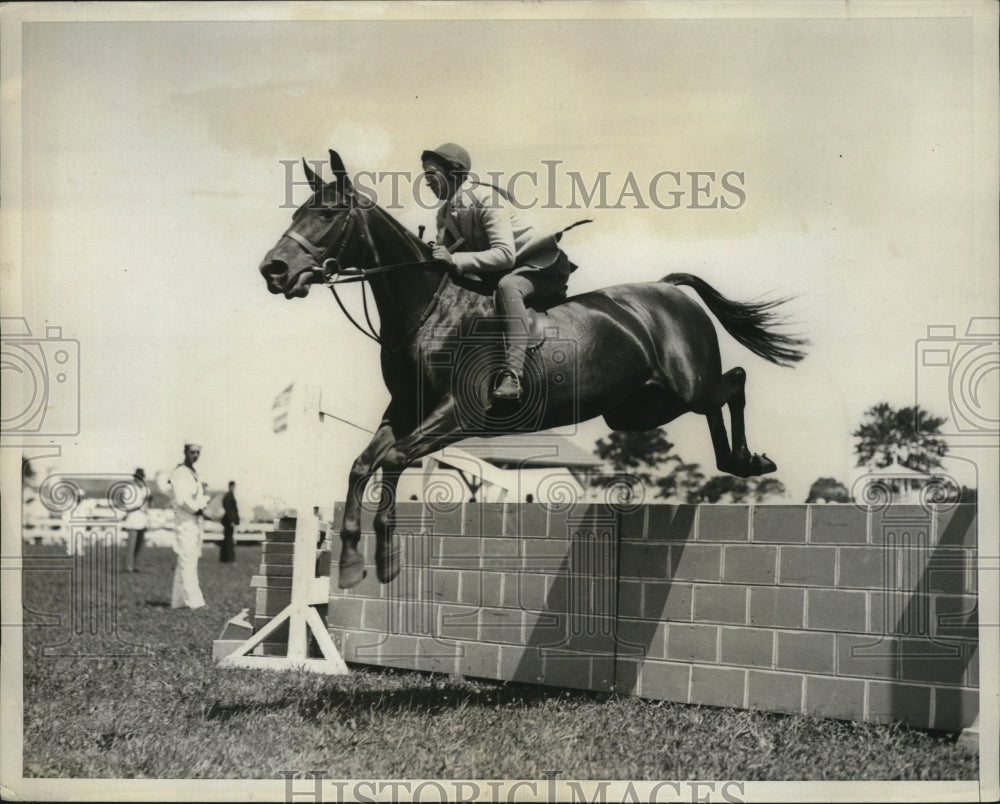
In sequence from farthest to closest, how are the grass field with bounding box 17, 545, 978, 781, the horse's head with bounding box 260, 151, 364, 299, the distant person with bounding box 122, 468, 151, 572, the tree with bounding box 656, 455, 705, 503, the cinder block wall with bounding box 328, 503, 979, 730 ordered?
the distant person with bounding box 122, 468, 151, 572 → the tree with bounding box 656, 455, 705, 503 → the horse's head with bounding box 260, 151, 364, 299 → the cinder block wall with bounding box 328, 503, 979, 730 → the grass field with bounding box 17, 545, 978, 781

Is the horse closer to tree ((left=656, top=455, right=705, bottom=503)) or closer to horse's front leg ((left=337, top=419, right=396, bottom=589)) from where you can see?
horse's front leg ((left=337, top=419, right=396, bottom=589))

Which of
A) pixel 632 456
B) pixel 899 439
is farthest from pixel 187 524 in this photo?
pixel 899 439

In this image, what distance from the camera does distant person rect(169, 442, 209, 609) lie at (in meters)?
6.49

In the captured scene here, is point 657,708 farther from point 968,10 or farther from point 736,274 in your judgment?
point 968,10

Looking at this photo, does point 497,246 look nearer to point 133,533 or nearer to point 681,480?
point 681,480

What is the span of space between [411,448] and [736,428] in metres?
1.85

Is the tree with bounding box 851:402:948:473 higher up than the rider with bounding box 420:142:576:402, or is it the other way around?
the rider with bounding box 420:142:576:402

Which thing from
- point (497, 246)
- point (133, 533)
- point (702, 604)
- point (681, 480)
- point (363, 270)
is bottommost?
point (133, 533)

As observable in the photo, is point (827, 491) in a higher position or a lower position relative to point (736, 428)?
lower

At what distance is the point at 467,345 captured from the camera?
219 inches

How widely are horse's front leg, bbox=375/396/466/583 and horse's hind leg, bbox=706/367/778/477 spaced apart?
1.47 m

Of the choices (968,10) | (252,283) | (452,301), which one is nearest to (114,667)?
(252,283)

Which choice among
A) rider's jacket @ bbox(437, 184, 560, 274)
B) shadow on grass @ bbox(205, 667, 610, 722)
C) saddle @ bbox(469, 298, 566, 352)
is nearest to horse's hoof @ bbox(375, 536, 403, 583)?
shadow on grass @ bbox(205, 667, 610, 722)

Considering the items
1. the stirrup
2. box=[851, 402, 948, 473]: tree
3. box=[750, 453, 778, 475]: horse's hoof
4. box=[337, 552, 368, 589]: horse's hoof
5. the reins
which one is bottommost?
box=[337, 552, 368, 589]: horse's hoof
